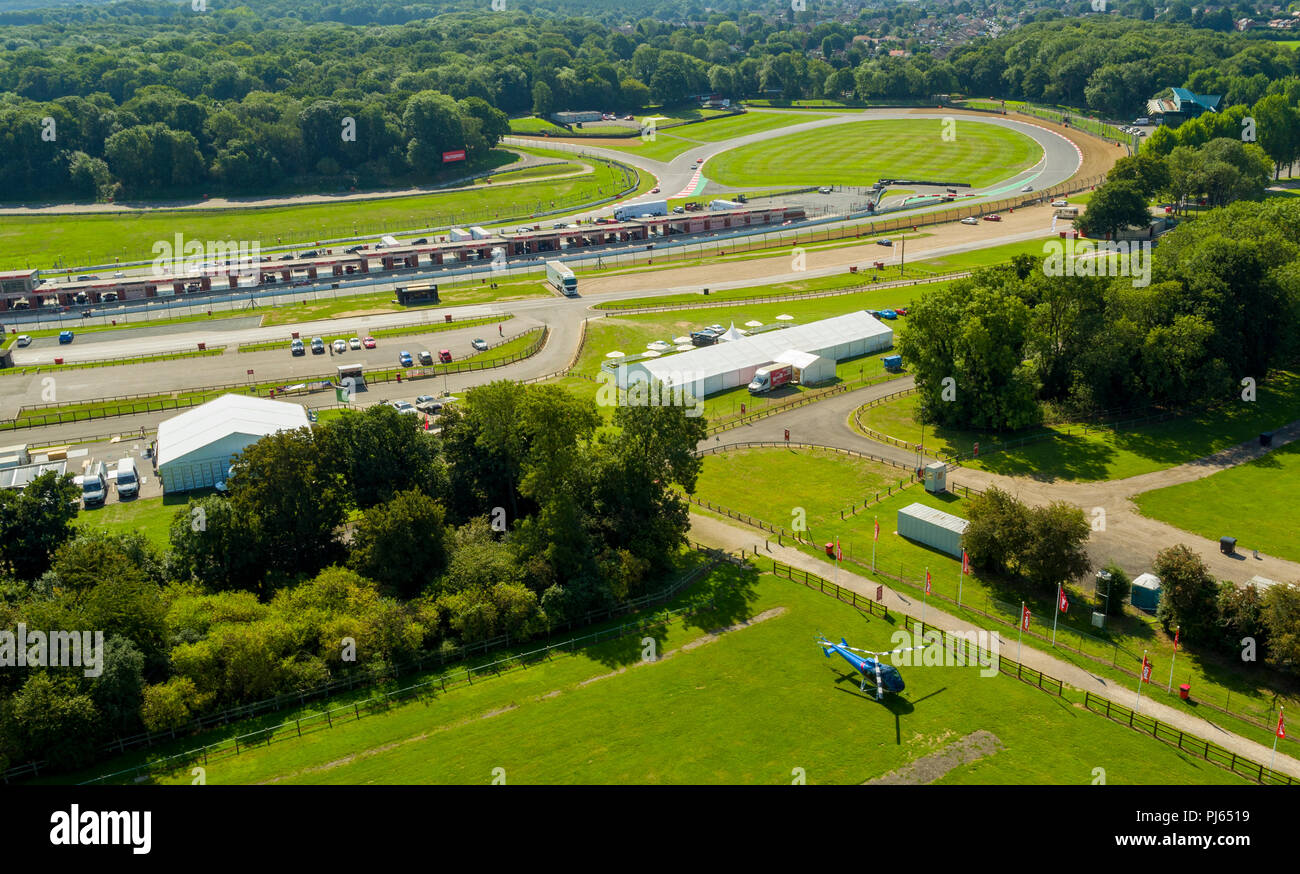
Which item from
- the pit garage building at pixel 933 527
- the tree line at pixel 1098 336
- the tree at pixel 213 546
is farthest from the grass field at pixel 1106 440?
the tree at pixel 213 546

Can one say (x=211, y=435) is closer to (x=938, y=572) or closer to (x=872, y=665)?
(x=872, y=665)

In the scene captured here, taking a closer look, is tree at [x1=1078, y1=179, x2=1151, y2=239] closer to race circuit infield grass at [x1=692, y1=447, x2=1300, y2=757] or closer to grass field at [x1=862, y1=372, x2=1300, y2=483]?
grass field at [x1=862, y1=372, x2=1300, y2=483]

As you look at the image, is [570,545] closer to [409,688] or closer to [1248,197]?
[409,688]

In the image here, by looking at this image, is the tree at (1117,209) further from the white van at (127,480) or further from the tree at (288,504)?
the white van at (127,480)

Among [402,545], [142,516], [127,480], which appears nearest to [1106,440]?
[402,545]

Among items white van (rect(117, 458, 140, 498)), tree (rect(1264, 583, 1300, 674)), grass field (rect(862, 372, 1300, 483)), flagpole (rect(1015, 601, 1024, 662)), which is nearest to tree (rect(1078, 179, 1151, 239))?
grass field (rect(862, 372, 1300, 483))

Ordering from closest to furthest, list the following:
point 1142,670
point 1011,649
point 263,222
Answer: point 1142,670
point 1011,649
point 263,222
